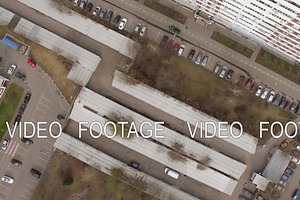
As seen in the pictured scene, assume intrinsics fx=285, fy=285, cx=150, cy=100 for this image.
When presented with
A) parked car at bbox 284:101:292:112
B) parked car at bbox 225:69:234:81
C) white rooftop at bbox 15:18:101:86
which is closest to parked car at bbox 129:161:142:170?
white rooftop at bbox 15:18:101:86

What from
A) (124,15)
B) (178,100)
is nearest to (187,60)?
(178,100)

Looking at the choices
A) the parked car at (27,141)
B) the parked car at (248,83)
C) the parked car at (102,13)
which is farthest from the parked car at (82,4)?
the parked car at (248,83)

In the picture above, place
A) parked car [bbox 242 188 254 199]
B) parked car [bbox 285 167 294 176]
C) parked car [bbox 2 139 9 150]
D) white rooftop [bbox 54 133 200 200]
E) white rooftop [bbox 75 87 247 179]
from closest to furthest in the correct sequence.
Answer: white rooftop [bbox 54 133 200 200]
white rooftop [bbox 75 87 247 179]
parked car [bbox 285 167 294 176]
parked car [bbox 242 188 254 199]
parked car [bbox 2 139 9 150]

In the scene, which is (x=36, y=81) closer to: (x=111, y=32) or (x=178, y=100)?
(x=111, y=32)

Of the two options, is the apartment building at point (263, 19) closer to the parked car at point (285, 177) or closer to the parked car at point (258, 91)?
the parked car at point (258, 91)

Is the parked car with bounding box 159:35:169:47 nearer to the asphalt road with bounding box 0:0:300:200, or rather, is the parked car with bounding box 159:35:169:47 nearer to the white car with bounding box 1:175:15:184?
the asphalt road with bounding box 0:0:300:200

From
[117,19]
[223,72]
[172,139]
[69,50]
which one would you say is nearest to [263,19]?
[223,72]
